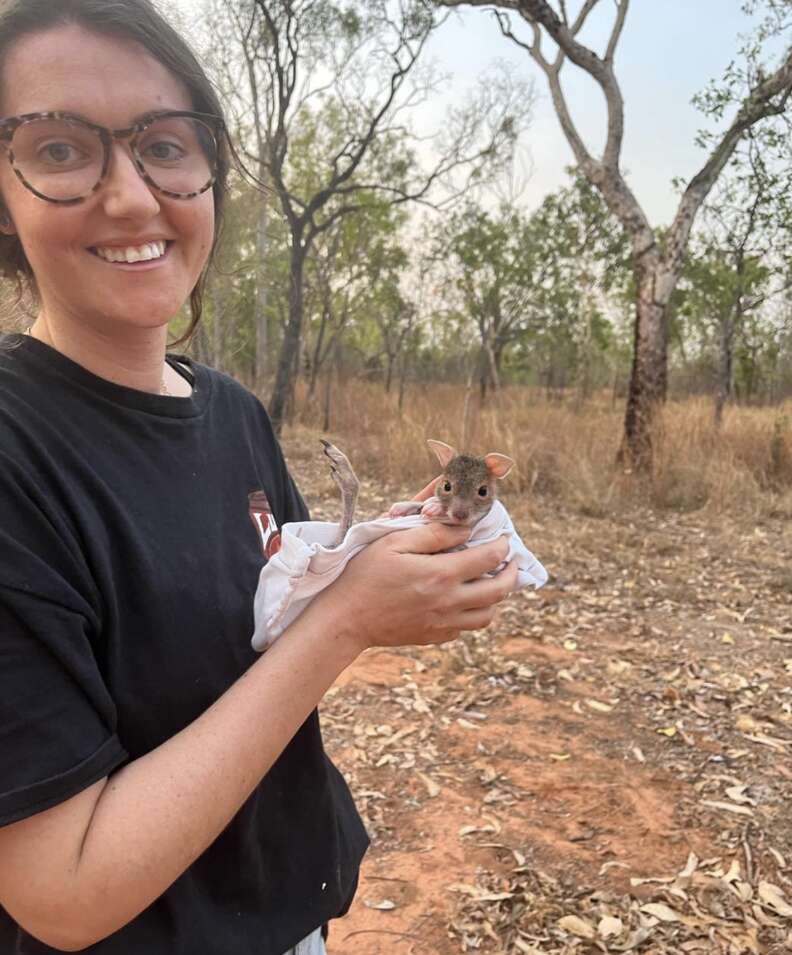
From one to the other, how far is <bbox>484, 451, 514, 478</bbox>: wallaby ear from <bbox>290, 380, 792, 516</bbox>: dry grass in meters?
7.11

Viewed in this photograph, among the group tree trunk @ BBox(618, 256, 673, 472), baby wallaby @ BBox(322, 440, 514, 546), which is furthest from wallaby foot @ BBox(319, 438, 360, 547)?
tree trunk @ BBox(618, 256, 673, 472)

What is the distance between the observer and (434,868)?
119 inches

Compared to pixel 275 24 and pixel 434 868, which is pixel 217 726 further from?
pixel 275 24

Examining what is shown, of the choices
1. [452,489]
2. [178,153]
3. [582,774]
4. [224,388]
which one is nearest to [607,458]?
[582,774]

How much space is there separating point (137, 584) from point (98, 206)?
0.57 metres

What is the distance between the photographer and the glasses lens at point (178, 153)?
1.11 metres

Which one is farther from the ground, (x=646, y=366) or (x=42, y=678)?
(x=646, y=366)

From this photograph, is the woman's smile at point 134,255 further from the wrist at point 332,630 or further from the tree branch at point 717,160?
the tree branch at point 717,160

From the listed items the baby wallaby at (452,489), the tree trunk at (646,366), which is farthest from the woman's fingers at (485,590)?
the tree trunk at (646,366)

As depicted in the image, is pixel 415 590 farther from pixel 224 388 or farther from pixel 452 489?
pixel 224 388

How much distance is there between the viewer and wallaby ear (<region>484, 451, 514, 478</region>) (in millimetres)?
1664

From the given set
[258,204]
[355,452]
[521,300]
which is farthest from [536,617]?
[521,300]

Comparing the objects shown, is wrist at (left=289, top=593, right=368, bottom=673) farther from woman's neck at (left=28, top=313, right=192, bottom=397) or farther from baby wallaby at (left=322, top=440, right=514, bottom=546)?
woman's neck at (left=28, top=313, right=192, bottom=397)

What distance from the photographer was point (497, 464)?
1.69 metres
